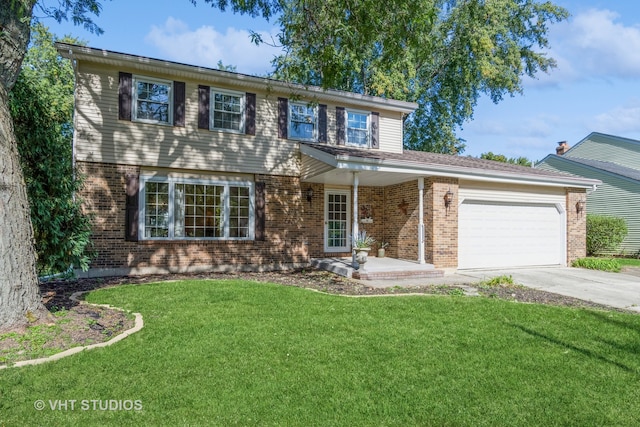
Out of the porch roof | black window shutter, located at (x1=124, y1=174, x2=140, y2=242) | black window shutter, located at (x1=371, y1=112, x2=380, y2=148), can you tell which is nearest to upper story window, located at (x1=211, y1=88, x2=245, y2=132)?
the porch roof

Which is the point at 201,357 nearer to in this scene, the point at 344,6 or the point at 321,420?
the point at 321,420

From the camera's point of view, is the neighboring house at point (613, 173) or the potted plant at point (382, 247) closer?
the potted plant at point (382, 247)

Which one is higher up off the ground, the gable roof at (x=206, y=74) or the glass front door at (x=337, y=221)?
the gable roof at (x=206, y=74)

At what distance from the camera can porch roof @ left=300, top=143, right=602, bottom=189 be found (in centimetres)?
976

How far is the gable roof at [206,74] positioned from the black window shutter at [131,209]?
2841mm

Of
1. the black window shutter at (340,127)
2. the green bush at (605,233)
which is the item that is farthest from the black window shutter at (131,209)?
the green bush at (605,233)

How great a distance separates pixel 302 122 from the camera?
12023 millimetres

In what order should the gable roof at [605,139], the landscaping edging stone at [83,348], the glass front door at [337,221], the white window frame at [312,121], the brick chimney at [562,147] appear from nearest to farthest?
1. the landscaping edging stone at [83,348]
2. the white window frame at [312,121]
3. the glass front door at [337,221]
4. the gable roof at [605,139]
5. the brick chimney at [562,147]

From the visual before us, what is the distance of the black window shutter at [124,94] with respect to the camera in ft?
32.2

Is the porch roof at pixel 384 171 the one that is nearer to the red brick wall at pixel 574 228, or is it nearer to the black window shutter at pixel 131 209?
Result: the red brick wall at pixel 574 228

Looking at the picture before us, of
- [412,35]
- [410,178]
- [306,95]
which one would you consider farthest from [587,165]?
[412,35]

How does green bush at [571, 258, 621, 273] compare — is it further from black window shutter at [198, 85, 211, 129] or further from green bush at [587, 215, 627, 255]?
black window shutter at [198, 85, 211, 129]

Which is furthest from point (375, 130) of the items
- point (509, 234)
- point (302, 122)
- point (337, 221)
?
point (509, 234)

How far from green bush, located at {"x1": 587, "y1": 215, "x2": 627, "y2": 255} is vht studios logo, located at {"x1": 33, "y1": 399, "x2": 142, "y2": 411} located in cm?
1922
